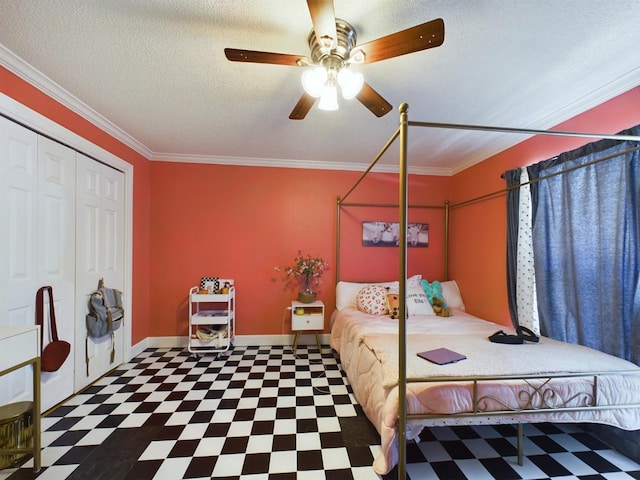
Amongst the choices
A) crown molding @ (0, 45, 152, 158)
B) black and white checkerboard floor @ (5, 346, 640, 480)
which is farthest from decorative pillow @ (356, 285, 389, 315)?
crown molding @ (0, 45, 152, 158)

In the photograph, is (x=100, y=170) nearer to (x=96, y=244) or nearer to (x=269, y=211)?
(x=96, y=244)

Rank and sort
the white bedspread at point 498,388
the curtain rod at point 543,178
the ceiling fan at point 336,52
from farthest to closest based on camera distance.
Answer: the curtain rod at point 543,178, the white bedspread at point 498,388, the ceiling fan at point 336,52

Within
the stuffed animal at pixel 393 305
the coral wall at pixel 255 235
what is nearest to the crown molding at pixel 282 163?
the coral wall at pixel 255 235

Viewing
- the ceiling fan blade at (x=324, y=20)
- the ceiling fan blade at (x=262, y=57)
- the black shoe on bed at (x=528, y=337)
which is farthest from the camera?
the black shoe on bed at (x=528, y=337)

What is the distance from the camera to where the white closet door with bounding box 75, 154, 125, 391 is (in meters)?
2.36

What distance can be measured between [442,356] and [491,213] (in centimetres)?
201

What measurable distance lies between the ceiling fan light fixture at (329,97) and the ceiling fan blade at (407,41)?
22 cm

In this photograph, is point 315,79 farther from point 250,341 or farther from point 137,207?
point 250,341

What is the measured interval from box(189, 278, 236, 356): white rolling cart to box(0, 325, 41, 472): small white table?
5.00ft

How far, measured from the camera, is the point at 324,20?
1154 mm

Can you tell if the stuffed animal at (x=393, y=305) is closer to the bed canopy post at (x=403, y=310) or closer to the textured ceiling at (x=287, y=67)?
the bed canopy post at (x=403, y=310)

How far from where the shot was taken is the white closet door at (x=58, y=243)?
201cm

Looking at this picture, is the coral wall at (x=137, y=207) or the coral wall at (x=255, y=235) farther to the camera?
the coral wall at (x=255, y=235)

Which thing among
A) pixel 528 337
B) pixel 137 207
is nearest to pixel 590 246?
pixel 528 337
